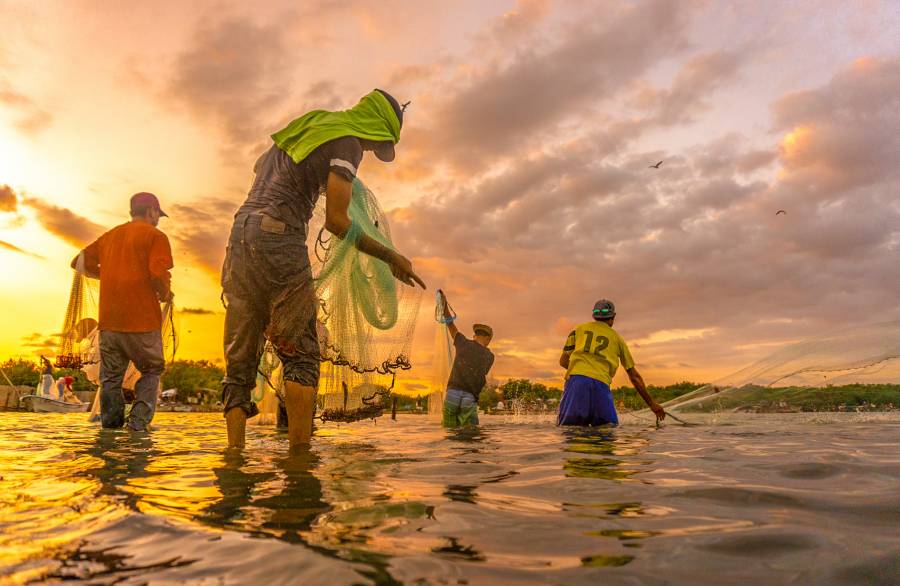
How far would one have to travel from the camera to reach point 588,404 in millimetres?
7266

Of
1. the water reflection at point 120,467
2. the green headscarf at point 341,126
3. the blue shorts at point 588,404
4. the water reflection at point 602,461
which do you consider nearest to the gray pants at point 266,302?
the green headscarf at point 341,126

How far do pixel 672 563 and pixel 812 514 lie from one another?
33.3 inches

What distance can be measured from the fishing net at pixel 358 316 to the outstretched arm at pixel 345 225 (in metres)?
0.13

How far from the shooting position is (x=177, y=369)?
60875mm

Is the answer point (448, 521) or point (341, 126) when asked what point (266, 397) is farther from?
point (448, 521)

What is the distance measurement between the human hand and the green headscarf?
89cm

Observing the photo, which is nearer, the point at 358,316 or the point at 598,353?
the point at 358,316

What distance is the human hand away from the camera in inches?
169

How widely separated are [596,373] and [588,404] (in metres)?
0.41

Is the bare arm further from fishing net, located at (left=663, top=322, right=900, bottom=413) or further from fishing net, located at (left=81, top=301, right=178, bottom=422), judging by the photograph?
fishing net, located at (left=663, top=322, right=900, bottom=413)

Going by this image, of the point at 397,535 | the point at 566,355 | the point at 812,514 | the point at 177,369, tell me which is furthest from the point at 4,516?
the point at 177,369

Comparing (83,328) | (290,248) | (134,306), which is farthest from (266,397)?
(290,248)

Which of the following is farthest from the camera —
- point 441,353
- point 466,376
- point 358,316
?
point 441,353

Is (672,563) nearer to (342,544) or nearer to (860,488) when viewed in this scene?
(342,544)
